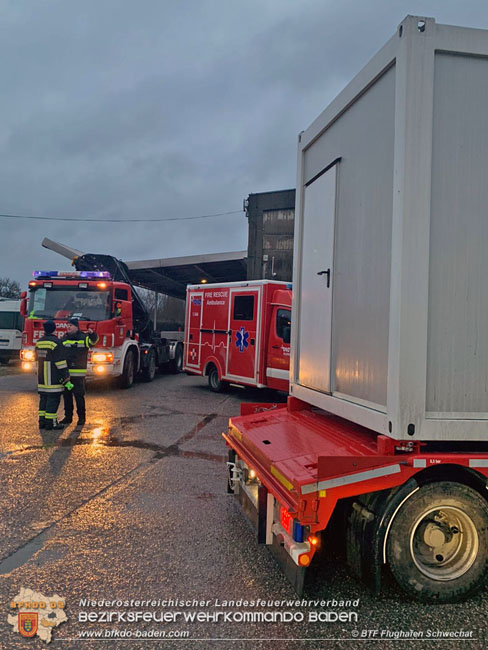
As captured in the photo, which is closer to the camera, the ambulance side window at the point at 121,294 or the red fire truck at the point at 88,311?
the red fire truck at the point at 88,311

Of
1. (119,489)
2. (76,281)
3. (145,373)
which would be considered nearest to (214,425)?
(119,489)

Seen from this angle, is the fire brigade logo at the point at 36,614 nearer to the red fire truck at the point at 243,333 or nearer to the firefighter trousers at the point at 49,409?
the firefighter trousers at the point at 49,409

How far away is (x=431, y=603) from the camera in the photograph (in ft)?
9.90

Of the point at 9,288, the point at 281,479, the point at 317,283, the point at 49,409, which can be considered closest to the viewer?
the point at 281,479

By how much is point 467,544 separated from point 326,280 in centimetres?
215

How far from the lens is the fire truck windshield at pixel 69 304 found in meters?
11.9

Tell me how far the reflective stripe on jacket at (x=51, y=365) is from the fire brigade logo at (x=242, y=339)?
4.40 meters

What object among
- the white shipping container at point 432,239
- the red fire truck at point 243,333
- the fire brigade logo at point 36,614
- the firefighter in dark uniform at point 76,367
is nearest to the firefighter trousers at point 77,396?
the firefighter in dark uniform at point 76,367

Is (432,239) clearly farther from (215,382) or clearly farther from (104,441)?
(215,382)

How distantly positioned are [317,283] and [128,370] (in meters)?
9.84

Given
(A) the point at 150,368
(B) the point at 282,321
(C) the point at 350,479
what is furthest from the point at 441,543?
(A) the point at 150,368

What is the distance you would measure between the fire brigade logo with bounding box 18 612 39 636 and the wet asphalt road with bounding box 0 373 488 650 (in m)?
0.07

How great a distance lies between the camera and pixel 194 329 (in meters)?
13.4

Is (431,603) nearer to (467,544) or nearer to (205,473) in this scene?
(467,544)
